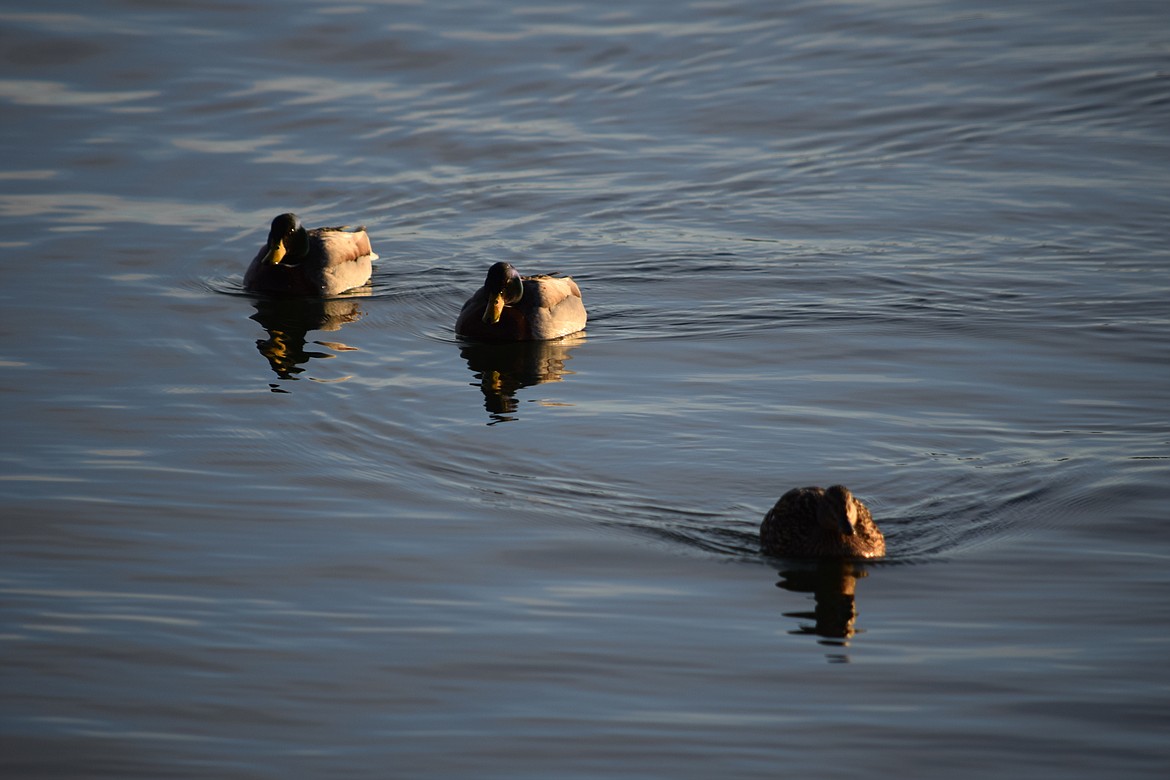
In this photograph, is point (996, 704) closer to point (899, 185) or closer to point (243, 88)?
point (899, 185)

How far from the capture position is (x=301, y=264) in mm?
17219

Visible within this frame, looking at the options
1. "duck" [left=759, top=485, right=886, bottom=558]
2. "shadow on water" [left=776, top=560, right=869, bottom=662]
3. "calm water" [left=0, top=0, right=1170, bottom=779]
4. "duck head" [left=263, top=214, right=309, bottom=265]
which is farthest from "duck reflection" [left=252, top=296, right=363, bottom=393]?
"shadow on water" [left=776, top=560, right=869, bottom=662]

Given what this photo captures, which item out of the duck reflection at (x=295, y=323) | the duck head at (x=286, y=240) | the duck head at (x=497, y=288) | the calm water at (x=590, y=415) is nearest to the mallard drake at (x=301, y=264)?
the duck head at (x=286, y=240)

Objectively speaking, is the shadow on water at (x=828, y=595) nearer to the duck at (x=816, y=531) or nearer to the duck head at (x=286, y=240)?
the duck at (x=816, y=531)

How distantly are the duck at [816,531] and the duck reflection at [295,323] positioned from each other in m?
5.62

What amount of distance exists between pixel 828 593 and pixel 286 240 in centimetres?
911

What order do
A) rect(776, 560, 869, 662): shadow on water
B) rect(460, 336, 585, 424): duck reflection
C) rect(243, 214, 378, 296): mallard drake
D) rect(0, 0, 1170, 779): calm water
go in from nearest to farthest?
rect(0, 0, 1170, 779): calm water
rect(776, 560, 869, 662): shadow on water
rect(460, 336, 585, 424): duck reflection
rect(243, 214, 378, 296): mallard drake

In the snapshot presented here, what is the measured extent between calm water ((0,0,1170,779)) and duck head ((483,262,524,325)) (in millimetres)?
461

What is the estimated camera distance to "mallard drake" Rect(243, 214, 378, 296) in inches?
668

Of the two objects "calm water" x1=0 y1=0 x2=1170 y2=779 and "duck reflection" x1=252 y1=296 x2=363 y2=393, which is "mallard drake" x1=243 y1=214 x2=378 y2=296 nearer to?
"duck reflection" x1=252 y1=296 x2=363 y2=393

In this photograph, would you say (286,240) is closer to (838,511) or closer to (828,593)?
(838,511)

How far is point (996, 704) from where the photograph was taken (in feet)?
26.7

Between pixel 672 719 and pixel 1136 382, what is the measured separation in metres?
7.30

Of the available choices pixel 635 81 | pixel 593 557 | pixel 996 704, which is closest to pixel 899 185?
pixel 635 81
